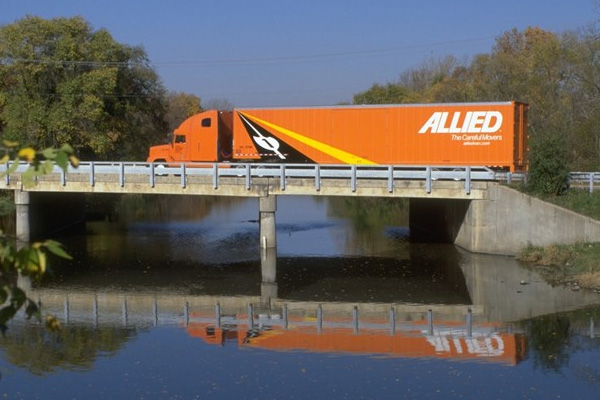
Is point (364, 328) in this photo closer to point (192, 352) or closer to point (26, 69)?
point (192, 352)

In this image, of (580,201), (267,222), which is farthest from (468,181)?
(267,222)

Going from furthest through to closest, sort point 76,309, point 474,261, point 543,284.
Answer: point 474,261 → point 543,284 → point 76,309

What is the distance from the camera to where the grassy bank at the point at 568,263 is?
27031mm

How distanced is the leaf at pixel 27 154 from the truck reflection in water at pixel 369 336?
1541 cm

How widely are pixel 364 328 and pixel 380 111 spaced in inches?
621

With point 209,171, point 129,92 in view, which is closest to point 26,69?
point 129,92

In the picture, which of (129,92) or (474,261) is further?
(129,92)

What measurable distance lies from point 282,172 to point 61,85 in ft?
77.1

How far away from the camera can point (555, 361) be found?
1859 cm

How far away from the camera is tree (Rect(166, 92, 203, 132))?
10550cm

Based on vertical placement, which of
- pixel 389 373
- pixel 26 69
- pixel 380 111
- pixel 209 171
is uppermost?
pixel 26 69

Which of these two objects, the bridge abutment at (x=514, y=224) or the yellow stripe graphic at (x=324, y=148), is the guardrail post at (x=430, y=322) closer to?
the bridge abutment at (x=514, y=224)

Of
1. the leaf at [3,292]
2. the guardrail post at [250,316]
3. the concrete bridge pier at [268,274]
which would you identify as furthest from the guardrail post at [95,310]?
the leaf at [3,292]

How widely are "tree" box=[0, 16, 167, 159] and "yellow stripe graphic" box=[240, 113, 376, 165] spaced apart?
17604 mm
